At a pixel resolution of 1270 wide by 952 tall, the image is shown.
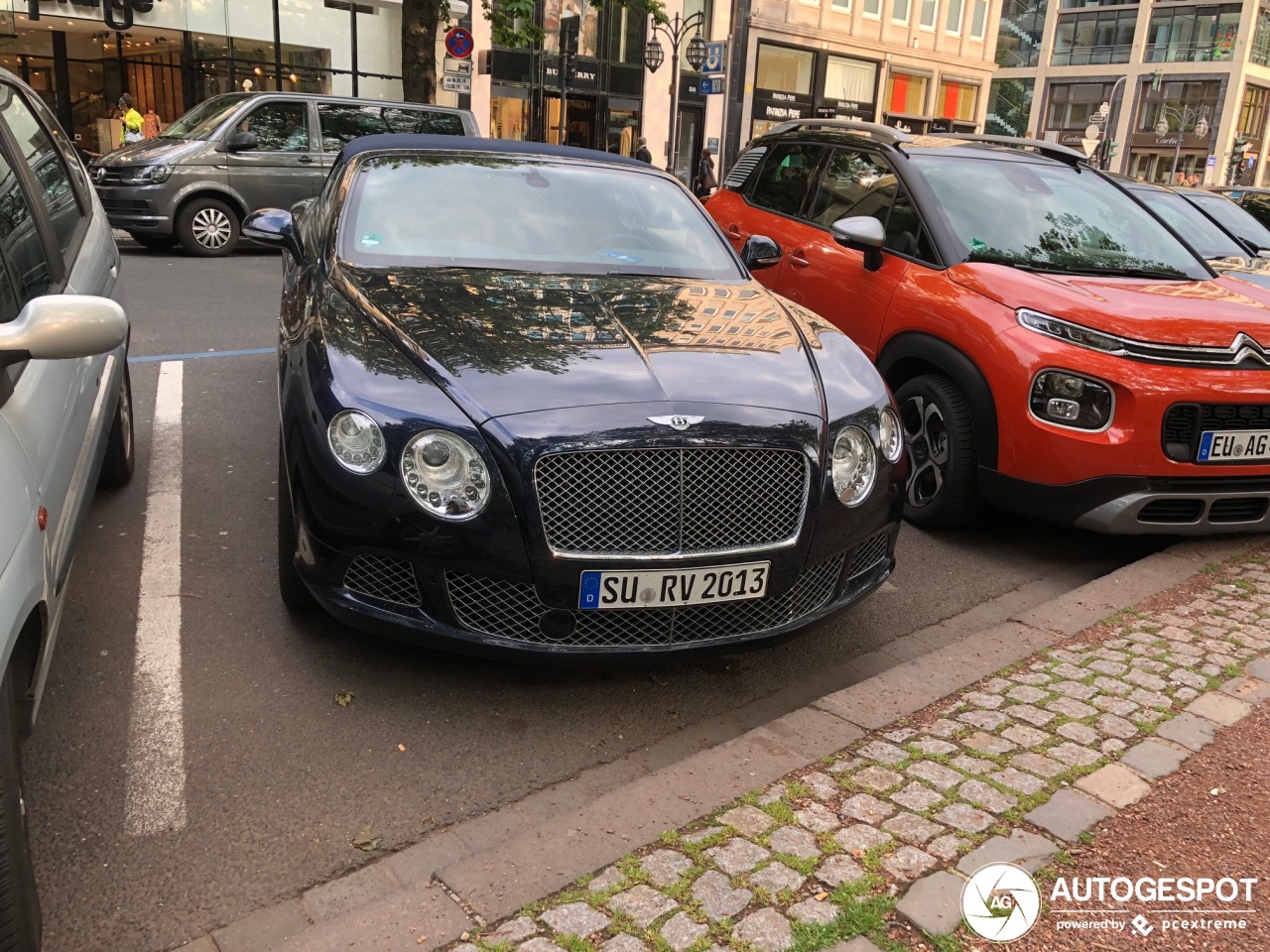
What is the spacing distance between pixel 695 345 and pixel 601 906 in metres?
1.87

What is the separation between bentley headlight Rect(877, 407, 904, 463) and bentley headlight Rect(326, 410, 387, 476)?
1.63 meters

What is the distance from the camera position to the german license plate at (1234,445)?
4414mm

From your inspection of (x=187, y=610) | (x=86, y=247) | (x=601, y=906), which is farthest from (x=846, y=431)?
(x=86, y=247)

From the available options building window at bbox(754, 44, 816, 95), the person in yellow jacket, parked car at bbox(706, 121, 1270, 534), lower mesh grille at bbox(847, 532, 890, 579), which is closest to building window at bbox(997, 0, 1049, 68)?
building window at bbox(754, 44, 816, 95)

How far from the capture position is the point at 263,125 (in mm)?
12828

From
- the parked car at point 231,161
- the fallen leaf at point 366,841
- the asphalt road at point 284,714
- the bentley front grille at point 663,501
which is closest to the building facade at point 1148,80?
the parked car at point 231,161

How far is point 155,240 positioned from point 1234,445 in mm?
12002

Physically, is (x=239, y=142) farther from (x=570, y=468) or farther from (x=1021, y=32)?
(x=1021, y=32)

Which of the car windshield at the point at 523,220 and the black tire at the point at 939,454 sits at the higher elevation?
the car windshield at the point at 523,220

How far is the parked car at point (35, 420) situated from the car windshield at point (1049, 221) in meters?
3.95

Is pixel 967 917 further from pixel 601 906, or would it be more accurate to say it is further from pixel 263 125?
pixel 263 125

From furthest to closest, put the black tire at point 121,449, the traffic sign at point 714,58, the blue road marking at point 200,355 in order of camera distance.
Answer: the traffic sign at point 714,58, the blue road marking at point 200,355, the black tire at point 121,449

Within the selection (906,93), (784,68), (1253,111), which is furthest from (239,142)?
(1253,111)

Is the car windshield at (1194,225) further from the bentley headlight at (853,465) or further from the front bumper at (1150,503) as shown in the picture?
the bentley headlight at (853,465)
